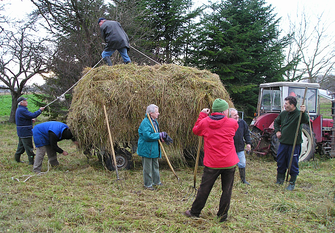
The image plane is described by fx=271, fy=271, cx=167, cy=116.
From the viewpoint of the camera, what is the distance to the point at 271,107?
917cm

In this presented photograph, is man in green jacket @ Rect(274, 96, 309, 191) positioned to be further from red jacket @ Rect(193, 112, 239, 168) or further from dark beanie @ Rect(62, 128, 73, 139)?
dark beanie @ Rect(62, 128, 73, 139)

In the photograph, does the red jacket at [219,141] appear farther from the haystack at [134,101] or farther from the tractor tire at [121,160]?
the tractor tire at [121,160]

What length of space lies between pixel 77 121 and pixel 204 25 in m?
12.2

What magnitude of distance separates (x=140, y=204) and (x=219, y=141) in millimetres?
1684

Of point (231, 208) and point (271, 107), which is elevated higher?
point (271, 107)

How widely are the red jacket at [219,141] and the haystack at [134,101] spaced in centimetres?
273

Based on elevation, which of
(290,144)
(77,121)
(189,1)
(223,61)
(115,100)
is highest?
(189,1)

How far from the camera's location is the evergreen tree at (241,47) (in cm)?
1591

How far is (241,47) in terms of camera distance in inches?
653

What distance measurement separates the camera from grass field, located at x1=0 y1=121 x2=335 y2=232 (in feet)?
11.4

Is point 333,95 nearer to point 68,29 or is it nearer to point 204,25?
point 204,25

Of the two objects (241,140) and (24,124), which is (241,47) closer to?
(241,140)

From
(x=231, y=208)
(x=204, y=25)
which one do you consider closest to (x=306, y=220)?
(x=231, y=208)

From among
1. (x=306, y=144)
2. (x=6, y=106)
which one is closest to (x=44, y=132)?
(x=306, y=144)
